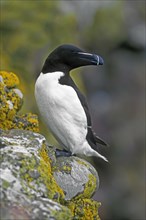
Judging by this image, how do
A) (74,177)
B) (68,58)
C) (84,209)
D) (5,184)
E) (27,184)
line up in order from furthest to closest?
(68,58)
(74,177)
(84,209)
(27,184)
(5,184)

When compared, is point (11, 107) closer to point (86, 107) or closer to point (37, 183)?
point (86, 107)

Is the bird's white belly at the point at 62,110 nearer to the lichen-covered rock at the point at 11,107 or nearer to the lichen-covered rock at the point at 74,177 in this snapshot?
the lichen-covered rock at the point at 11,107

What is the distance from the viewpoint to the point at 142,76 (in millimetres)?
23438

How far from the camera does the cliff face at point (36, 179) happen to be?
4.43 m

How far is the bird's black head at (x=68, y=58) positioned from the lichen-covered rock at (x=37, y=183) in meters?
0.81

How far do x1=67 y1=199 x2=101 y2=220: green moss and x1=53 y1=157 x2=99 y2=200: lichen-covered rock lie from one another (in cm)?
6

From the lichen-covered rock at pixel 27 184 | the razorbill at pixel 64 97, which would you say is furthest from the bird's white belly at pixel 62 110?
the lichen-covered rock at pixel 27 184

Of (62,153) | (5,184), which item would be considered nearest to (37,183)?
(5,184)

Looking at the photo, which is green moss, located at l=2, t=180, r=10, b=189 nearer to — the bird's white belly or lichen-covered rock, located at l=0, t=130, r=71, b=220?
lichen-covered rock, located at l=0, t=130, r=71, b=220

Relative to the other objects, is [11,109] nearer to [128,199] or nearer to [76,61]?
[76,61]

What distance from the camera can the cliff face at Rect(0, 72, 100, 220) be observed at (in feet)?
14.5

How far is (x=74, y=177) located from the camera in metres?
5.80

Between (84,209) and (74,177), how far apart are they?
0.95 feet

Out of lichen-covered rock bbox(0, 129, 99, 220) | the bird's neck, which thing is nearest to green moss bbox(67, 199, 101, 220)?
lichen-covered rock bbox(0, 129, 99, 220)
